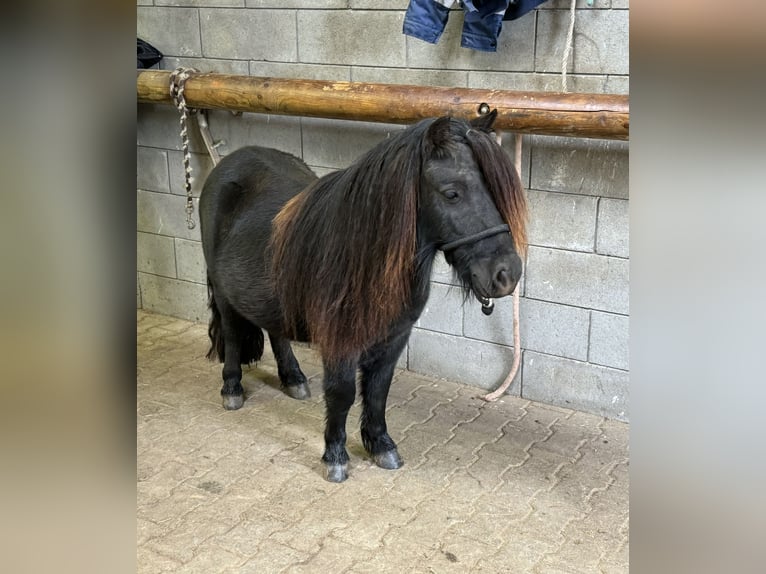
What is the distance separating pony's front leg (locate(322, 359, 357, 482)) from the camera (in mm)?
2170

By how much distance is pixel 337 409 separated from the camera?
7.41 feet

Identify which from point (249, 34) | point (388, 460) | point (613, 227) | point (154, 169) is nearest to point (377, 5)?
point (249, 34)

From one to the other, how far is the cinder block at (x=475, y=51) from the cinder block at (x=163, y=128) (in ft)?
4.03

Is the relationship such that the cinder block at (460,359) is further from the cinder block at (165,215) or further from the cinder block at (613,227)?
the cinder block at (165,215)

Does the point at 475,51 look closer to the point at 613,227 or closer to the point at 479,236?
the point at 613,227

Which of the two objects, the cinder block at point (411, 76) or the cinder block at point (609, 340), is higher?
the cinder block at point (411, 76)

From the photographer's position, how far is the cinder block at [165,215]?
363 centimetres

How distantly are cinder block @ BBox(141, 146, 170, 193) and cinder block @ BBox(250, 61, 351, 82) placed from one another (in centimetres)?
71


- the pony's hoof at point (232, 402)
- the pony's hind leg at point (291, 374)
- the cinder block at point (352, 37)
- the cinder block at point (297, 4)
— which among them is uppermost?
the cinder block at point (297, 4)

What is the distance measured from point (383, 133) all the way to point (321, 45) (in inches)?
18.7

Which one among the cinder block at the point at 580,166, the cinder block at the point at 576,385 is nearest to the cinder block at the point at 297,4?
the cinder block at the point at 580,166
